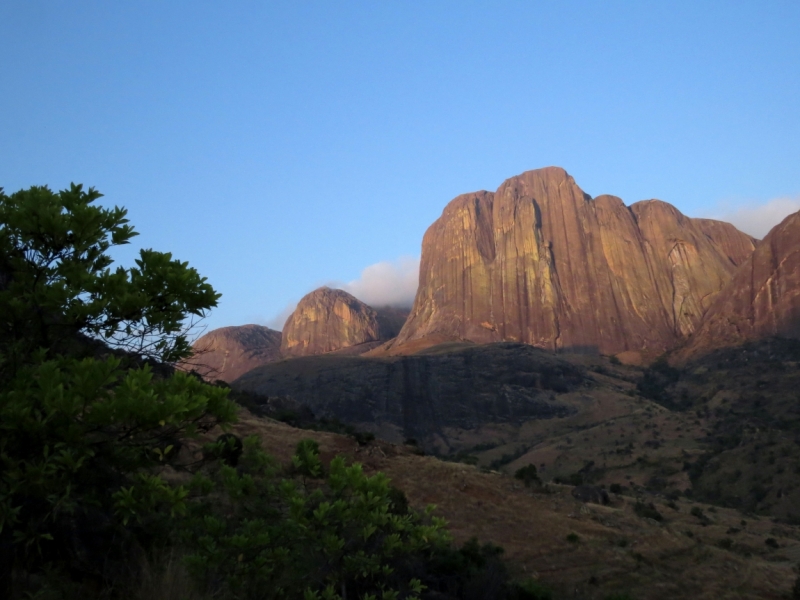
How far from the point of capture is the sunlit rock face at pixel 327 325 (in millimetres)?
145375

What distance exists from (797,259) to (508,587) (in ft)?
316

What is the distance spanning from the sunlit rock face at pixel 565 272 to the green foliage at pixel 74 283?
10815 cm

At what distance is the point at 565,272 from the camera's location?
122438 millimetres

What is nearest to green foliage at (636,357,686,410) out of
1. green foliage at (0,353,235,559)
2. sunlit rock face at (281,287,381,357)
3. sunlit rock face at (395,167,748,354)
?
sunlit rock face at (395,167,748,354)

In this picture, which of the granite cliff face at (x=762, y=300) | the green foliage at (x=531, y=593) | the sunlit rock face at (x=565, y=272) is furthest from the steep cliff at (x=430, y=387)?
the green foliage at (x=531, y=593)

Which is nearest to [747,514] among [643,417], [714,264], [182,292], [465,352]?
[643,417]

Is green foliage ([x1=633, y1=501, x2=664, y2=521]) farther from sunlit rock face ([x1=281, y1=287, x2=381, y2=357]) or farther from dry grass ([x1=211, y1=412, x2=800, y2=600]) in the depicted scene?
sunlit rock face ([x1=281, y1=287, x2=381, y2=357])

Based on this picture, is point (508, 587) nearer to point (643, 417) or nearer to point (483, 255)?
point (643, 417)

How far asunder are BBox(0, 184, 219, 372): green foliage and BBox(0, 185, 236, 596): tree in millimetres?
13

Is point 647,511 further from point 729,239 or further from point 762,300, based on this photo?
point 729,239

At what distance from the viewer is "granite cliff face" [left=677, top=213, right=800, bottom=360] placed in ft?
304

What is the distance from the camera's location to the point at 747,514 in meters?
34.2

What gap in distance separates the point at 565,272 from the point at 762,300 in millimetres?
32932

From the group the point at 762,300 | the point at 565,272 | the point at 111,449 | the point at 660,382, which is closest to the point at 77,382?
the point at 111,449
